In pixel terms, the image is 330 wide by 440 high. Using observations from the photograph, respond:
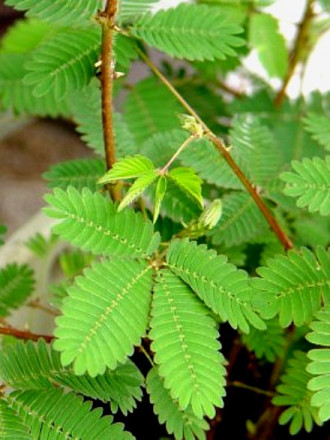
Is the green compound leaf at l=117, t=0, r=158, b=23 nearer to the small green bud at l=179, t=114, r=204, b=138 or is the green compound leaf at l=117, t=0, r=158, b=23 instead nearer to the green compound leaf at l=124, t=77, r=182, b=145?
the small green bud at l=179, t=114, r=204, b=138

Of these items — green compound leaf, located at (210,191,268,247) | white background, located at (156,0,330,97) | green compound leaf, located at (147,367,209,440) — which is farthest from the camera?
white background, located at (156,0,330,97)

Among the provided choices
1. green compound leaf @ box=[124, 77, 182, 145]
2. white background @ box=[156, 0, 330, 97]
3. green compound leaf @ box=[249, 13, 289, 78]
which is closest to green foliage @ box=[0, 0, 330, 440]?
green compound leaf @ box=[124, 77, 182, 145]

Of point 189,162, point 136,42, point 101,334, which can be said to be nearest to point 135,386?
point 101,334

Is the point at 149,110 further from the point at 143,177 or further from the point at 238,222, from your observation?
the point at 143,177

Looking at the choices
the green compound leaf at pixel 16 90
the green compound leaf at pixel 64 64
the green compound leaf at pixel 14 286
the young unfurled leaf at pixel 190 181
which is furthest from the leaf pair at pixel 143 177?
the green compound leaf at pixel 16 90

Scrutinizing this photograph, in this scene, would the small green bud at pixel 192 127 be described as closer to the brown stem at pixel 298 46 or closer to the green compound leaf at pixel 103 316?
the green compound leaf at pixel 103 316

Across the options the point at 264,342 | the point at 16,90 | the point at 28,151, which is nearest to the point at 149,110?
the point at 16,90

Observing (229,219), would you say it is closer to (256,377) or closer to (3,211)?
(256,377)
